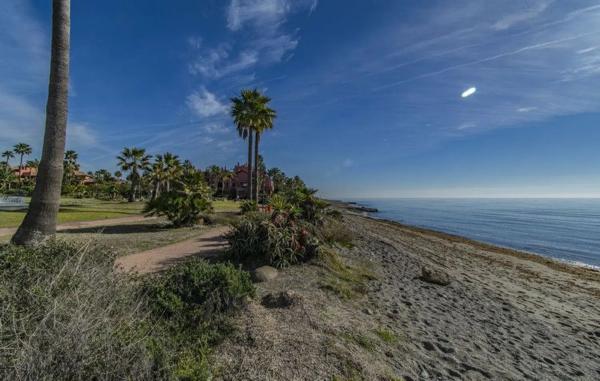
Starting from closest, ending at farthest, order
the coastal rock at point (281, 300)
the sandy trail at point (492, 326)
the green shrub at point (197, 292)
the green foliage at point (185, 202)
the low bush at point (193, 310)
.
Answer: the low bush at point (193, 310), the green shrub at point (197, 292), the sandy trail at point (492, 326), the coastal rock at point (281, 300), the green foliage at point (185, 202)

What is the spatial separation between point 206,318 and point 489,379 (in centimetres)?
428

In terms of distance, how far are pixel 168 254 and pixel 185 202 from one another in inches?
299

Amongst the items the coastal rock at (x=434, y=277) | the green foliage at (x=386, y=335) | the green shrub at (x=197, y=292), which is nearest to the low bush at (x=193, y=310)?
the green shrub at (x=197, y=292)

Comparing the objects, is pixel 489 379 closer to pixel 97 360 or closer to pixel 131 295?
pixel 97 360

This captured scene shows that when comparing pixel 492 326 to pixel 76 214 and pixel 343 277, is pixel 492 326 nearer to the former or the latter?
pixel 343 277

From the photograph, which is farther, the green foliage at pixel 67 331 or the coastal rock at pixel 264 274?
the coastal rock at pixel 264 274

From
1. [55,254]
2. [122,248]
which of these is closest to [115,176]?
[122,248]

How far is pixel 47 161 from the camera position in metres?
7.25

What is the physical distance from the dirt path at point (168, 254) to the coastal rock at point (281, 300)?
397 cm

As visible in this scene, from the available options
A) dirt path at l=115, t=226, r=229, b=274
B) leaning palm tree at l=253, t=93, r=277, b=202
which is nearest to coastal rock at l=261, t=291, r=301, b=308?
dirt path at l=115, t=226, r=229, b=274

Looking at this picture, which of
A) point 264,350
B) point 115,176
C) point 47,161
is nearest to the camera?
point 264,350

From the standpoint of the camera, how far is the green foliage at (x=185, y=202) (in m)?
17.2

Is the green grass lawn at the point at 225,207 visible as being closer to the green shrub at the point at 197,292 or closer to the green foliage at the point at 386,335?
the green shrub at the point at 197,292

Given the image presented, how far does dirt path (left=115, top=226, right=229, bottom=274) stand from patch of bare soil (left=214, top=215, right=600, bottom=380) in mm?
3524
